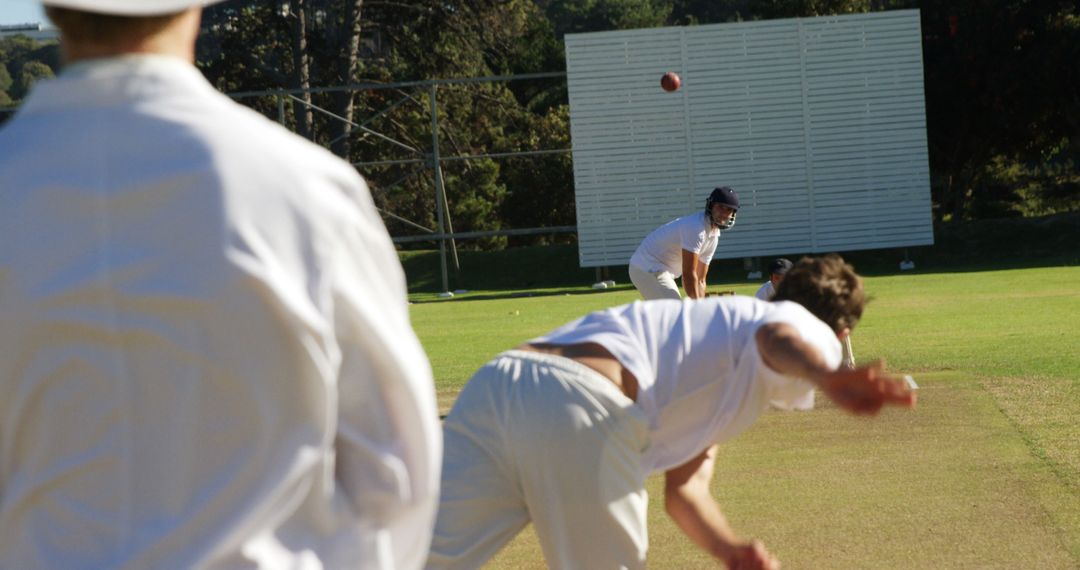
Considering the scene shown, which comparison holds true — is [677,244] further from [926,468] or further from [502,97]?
[502,97]

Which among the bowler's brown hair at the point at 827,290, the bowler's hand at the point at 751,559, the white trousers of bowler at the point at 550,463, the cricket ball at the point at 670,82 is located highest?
the cricket ball at the point at 670,82

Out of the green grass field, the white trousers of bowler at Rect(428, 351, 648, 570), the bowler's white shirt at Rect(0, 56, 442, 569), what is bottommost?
the green grass field

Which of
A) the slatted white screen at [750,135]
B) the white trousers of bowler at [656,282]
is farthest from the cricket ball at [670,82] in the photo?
the white trousers of bowler at [656,282]

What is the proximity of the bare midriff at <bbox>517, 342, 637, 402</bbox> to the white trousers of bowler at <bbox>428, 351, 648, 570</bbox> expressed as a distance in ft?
0.10

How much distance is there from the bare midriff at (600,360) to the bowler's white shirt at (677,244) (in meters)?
8.62

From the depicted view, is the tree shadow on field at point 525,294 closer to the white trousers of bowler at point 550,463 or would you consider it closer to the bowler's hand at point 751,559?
the white trousers of bowler at point 550,463

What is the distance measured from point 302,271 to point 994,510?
578 centimetres

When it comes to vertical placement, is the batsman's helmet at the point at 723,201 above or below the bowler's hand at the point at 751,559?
above

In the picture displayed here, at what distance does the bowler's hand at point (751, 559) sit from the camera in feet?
11.7

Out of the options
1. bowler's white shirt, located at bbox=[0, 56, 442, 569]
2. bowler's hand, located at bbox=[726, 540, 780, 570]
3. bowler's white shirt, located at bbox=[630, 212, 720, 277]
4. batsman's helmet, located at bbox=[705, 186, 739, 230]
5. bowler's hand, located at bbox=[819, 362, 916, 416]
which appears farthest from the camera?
bowler's white shirt, located at bbox=[630, 212, 720, 277]

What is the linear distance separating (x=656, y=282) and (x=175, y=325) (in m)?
11.6

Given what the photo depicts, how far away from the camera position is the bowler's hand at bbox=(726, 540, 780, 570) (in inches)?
140

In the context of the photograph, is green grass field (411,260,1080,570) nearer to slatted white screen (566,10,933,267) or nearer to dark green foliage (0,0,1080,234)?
slatted white screen (566,10,933,267)

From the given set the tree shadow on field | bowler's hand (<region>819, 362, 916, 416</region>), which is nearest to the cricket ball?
the tree shadow on field
